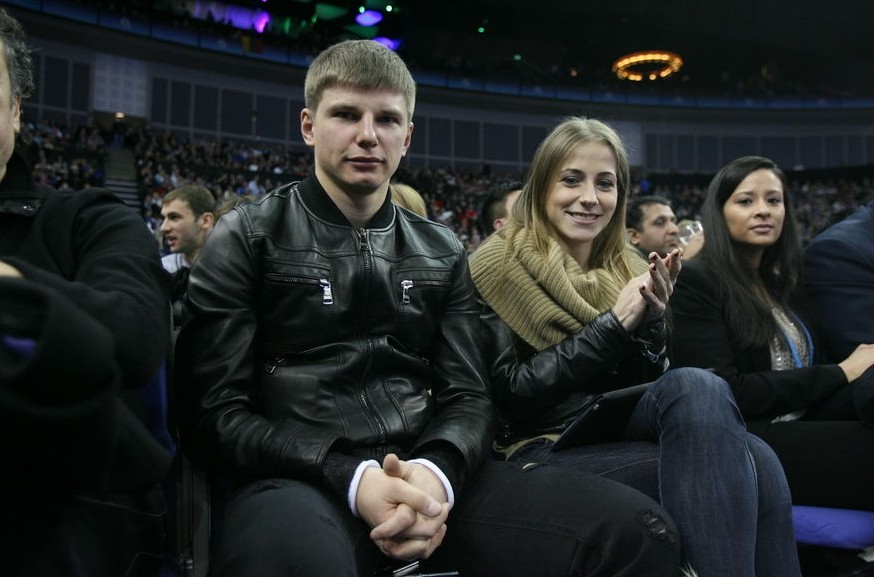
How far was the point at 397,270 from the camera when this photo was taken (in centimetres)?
177

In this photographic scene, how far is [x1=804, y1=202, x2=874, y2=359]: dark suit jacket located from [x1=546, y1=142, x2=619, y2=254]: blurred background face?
887 millimetres

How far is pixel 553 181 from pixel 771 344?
3.06ft

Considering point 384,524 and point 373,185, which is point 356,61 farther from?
point 384,524

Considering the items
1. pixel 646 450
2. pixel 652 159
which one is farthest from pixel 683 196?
pixel 646 450

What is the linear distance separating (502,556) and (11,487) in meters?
0.98

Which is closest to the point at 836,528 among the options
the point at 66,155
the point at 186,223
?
the point at 186,223

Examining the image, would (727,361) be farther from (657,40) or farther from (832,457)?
(657,40)

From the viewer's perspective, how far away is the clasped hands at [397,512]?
1.33 meters

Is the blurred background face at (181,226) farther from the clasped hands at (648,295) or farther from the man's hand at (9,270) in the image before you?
the man's hand at (9,270)

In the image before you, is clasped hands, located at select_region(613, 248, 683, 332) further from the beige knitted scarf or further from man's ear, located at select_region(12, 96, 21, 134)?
man's ear, located at select_region(12, 96, 21, 134)

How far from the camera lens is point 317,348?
1.64 meters

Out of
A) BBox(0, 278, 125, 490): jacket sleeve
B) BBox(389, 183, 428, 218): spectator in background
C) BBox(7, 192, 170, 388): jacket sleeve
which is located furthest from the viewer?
→ BBox(389, 183, 428, 218): spectator in background

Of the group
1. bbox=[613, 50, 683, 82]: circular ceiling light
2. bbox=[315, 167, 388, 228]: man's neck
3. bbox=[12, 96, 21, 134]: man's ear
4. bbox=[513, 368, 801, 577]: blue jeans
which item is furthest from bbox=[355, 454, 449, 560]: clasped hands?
bbox=[613, 50, 683, 82]: circular ceiling light

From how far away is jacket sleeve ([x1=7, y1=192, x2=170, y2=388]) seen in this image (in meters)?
1.12
